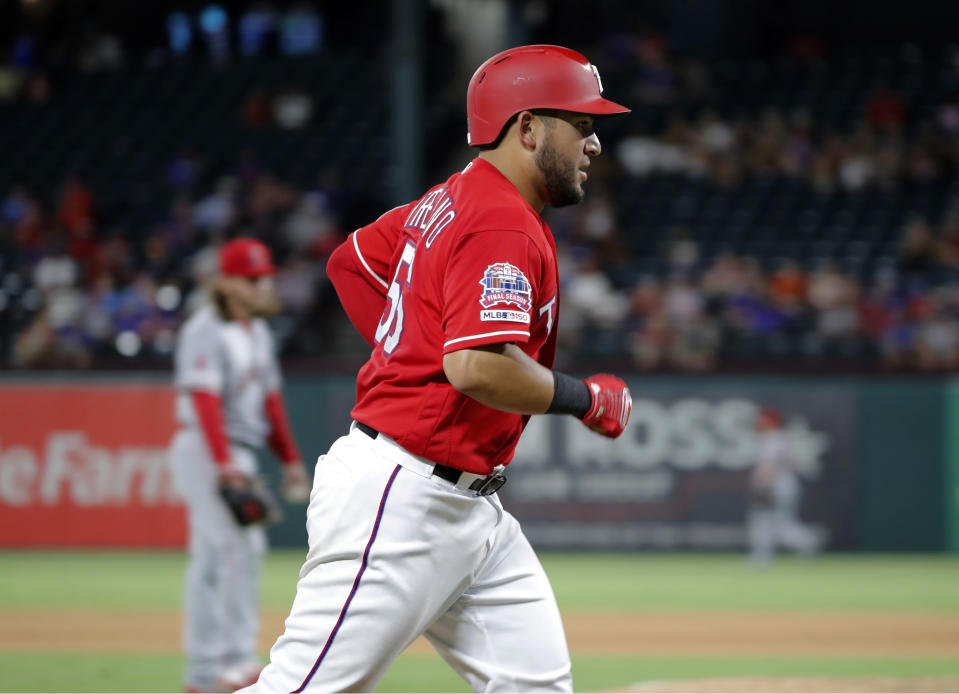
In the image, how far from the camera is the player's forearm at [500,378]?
294cm

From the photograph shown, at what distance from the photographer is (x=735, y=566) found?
41.4ft

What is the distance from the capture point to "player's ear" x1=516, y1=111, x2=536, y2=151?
3242 mm

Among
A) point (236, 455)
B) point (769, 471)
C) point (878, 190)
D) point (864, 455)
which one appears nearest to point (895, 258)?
point (878, 190)

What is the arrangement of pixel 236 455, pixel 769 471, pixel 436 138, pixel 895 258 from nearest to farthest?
pixel 236 455
pixel 769 471
pixel 895 258
pixel 436 138

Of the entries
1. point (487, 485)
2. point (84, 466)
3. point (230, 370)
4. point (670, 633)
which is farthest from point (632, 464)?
point (487, 485)

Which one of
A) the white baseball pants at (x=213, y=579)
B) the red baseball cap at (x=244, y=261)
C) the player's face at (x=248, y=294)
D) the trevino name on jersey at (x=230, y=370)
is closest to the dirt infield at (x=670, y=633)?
the white baseball pants at (x=213, y=579)

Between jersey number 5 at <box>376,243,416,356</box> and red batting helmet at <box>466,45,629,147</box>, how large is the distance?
0.34 metres

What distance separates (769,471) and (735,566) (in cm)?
97

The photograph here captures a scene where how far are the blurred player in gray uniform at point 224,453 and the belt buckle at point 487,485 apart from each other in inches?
113

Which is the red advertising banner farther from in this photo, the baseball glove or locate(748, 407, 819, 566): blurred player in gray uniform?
the baseball glove

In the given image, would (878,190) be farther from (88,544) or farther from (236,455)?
(236,455)

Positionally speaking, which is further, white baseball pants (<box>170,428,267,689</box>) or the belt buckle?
white baseball pants (<box>170,428,267,689</box>)

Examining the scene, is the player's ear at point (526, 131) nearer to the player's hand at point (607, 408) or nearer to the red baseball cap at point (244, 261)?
the player's hand at point (607, 408)

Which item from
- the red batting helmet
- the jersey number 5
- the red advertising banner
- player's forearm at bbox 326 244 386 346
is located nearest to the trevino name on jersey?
player's forearm at bbox 326 244 386 346
